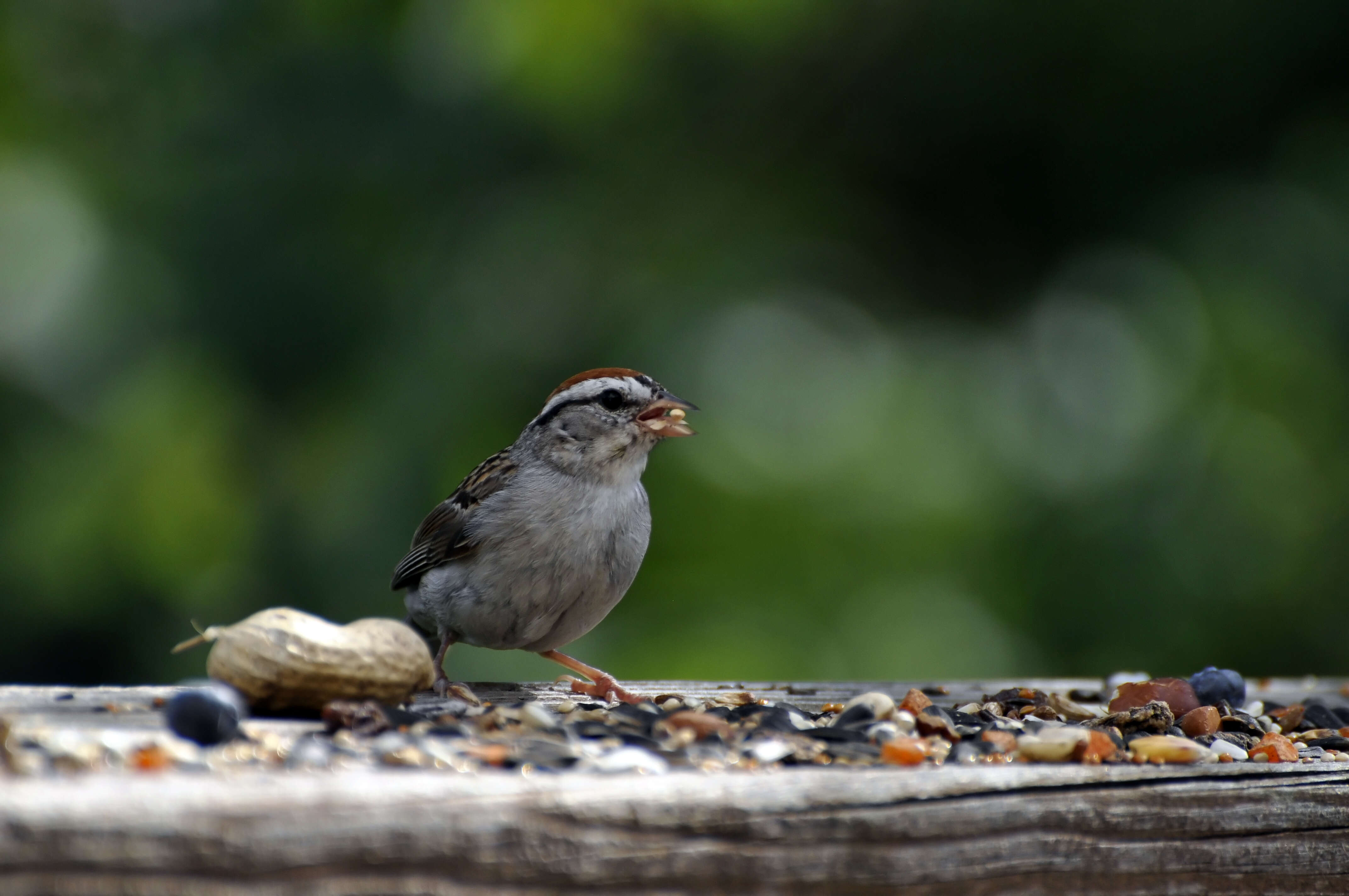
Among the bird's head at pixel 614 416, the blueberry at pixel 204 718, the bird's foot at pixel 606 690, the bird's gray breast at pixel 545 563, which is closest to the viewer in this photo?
the blueberry at pixel 204 718

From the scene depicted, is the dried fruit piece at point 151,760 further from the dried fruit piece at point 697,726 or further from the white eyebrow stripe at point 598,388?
the white eyebrow stripe at point 598,388

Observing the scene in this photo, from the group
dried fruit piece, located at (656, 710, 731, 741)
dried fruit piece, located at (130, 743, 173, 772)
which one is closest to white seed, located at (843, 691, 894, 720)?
dried fruit piece, located at (656, 710, 731, 741)

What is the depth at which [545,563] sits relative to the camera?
2068 millimetres

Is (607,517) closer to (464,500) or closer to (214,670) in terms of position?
(464,500)

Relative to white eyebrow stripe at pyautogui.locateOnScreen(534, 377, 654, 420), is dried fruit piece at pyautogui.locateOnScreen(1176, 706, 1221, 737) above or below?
below

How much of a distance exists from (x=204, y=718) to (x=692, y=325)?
271cm

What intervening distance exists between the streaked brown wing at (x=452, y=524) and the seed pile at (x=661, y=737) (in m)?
0.48

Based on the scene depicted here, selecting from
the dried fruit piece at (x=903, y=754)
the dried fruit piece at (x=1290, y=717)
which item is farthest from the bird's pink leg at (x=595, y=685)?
the dried fruit piece at (x=1290, y=717)

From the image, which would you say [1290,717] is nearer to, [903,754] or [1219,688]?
[1219,688]

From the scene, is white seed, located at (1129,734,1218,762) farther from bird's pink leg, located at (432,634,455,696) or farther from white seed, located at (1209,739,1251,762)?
bird's pink leg, located at (432,634,455,696)

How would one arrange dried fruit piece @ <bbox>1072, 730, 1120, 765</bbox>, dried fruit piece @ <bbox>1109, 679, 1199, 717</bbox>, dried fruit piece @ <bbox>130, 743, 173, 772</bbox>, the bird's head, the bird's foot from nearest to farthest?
dried fruit piece @ <bbox>130, 743, 173, 772</bbox>
dried fruit piece @ <bbox>1072, 730, 1120, 765</bbox>
dried fruit piece @ <bbox>1109, 679, 1199, 717</bbox>
the bird's foot
the bird's head

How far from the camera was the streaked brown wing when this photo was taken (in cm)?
223

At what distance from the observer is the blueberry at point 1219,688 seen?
189 centimetres

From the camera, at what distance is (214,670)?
1.34m
